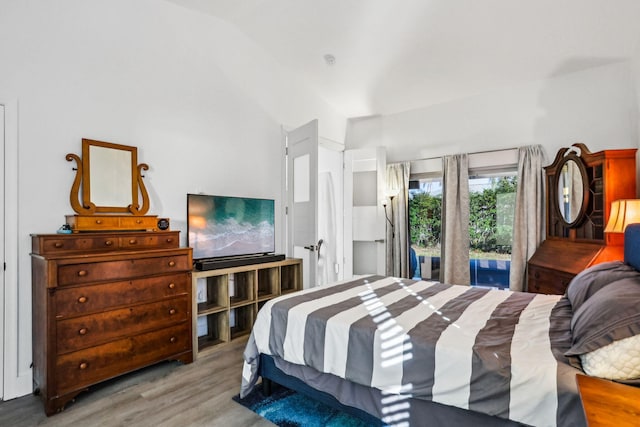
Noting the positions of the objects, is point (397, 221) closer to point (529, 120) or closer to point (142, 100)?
point (529, 120)

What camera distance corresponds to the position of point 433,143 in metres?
4.62

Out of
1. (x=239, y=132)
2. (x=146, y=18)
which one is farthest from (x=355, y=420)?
(x=146, y=18)

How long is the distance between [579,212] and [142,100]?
13.6 feet

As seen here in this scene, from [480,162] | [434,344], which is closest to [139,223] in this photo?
[434,344]

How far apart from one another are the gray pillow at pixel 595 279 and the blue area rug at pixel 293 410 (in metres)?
1.38

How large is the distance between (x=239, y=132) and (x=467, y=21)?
2541 mm

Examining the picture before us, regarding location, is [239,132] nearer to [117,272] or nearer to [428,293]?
[117,272]

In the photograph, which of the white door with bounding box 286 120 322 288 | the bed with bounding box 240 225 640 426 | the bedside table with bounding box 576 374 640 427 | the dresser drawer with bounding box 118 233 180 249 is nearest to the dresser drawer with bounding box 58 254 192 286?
the dresser drawer with bounding box 118 233 180 249

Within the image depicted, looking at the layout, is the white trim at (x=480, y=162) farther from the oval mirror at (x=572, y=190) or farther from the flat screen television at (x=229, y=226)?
the flat screen television at (x=229, y=226)

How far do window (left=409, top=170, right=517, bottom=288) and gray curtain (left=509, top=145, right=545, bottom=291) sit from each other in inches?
9.1

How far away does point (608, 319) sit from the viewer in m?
1.24

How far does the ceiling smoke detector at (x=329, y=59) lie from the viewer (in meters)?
3.92

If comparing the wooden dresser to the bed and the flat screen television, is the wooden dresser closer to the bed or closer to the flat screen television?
the flat screen television

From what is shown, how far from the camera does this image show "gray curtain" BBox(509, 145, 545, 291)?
3750 mm
